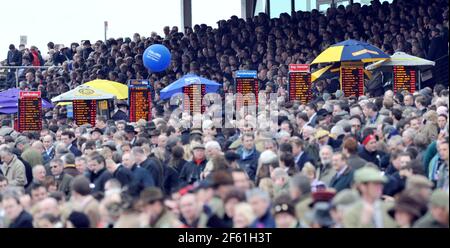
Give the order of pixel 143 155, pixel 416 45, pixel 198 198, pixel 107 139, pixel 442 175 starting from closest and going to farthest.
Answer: pixel 198 198 → pixel 442 175 → pixel 143 155 → pixel 107 139 → pixel 416 45

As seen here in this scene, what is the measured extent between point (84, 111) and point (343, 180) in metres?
14.6

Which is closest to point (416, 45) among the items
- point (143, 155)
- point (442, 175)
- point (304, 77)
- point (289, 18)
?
point (304, 77)

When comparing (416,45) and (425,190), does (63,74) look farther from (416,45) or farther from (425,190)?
(425,190)

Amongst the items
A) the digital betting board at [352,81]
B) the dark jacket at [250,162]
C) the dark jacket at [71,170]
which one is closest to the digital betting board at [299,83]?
the digital betting board at [352,81]

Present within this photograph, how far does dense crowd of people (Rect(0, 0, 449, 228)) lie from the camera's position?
12453 mm

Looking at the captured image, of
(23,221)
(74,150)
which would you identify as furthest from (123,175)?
(74,150)

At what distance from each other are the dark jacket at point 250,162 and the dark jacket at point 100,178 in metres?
1.86

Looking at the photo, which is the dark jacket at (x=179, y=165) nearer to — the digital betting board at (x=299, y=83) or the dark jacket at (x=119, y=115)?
the digital betting board at (x=299, y=83)

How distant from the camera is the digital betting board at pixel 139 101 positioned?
1100 inches

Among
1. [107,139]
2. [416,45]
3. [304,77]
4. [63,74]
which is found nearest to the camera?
[107,139]

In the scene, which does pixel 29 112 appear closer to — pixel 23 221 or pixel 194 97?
pixel 194 97

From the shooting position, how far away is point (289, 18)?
3506 centimetres

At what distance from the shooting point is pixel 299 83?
2703 centimetres

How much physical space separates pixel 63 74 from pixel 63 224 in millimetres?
23498
